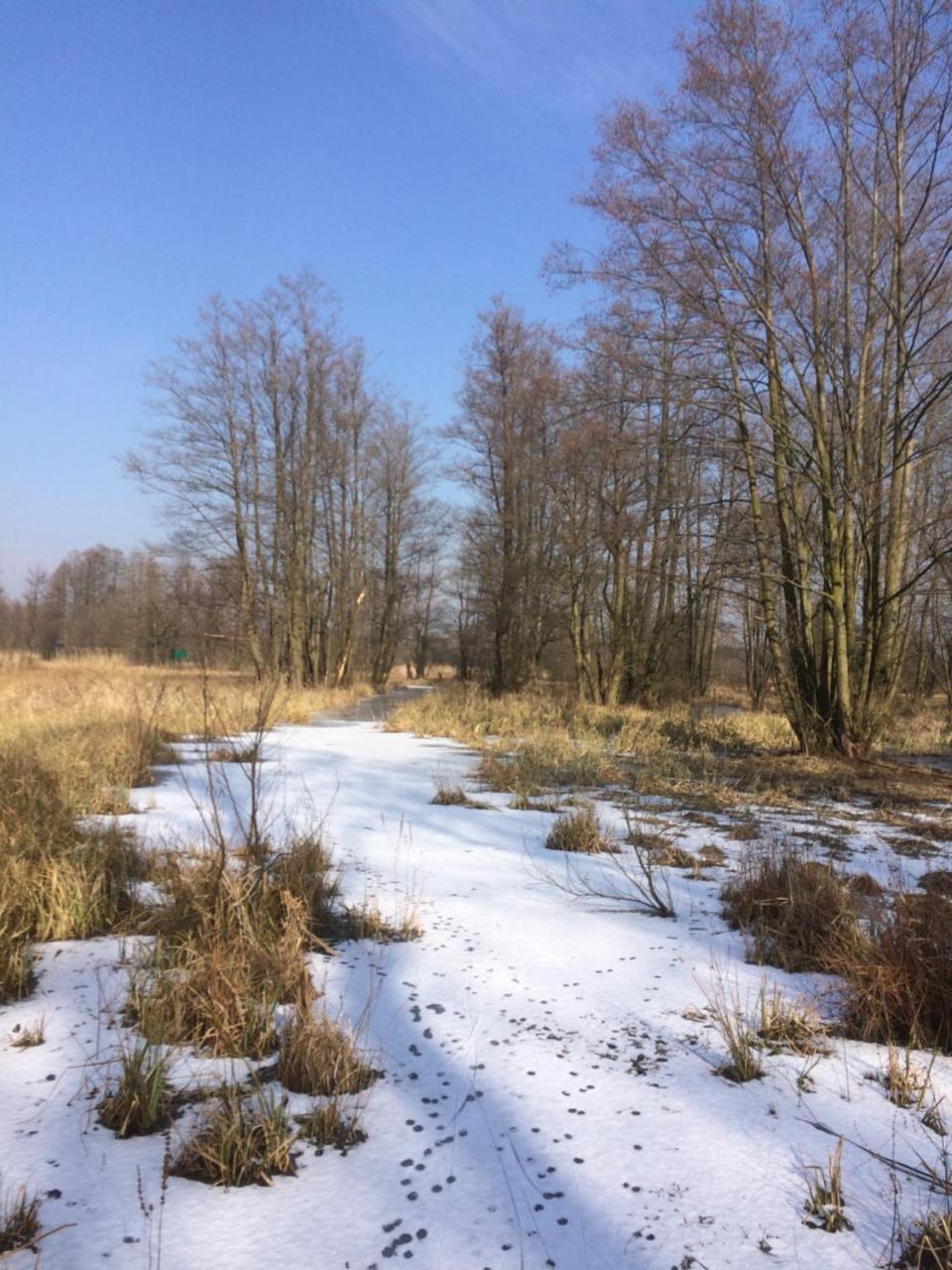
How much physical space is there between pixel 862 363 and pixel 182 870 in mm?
9866

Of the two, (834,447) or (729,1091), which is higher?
(834,447)

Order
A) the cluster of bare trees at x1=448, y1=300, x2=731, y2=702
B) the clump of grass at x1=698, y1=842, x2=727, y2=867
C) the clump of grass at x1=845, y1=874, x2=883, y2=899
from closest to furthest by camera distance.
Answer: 1. the clump of grass at x1=845, y1=874, x2=883, y2=899
2. the clump of grass at x1=698, y1=842, x2=727, y2=867
3. the cluster of bare trees at x1=448, y1=300, x2=731, y2=702

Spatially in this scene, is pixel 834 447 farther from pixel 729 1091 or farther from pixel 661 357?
pixel 729 1091

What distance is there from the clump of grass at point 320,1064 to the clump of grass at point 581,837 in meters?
3.10

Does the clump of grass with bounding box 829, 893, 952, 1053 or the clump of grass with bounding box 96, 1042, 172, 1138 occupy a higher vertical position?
the clump of grass with bounding box 829, 893, 952, 1053

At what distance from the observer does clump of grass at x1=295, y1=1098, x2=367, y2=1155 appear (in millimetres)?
1926

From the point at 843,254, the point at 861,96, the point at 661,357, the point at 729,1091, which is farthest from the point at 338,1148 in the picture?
the point at 861,96

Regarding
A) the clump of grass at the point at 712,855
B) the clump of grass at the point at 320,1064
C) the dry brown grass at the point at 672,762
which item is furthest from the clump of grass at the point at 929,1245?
the dry brown grass at the point at 672,762

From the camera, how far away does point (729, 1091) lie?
7.19 ft

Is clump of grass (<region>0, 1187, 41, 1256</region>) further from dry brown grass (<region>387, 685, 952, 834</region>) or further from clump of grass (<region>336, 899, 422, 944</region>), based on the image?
dry brown grass (<region>387, 685, 952, 834</region>)

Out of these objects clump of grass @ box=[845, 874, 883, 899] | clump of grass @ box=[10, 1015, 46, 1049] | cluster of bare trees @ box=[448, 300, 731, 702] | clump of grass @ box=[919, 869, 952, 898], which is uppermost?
cluster of bare trees @ box=[448, 300, 731, 702]

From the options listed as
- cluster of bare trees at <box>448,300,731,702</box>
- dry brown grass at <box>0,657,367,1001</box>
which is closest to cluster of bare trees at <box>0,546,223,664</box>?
cluster of bare trees at <box>448,300,731,702</box>

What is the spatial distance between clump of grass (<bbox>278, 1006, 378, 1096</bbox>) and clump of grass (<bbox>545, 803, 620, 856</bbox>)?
10.2 feet

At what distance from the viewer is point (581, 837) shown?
520 centimetres
